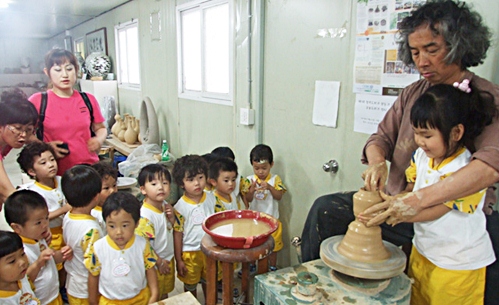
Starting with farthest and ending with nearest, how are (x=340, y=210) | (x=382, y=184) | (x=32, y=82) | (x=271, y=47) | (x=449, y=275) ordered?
(x=32, y=82)
(x=271, y=47)
(x=340, y=210)
(x=382, y=184)
(x=449, y=275)

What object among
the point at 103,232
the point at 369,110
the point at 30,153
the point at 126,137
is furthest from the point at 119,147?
the point at 369,110

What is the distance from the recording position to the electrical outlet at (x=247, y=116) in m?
2.98

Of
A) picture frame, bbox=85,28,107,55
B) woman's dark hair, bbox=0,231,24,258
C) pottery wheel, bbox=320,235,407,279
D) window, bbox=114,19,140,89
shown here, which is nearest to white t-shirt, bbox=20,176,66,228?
woman's dark hair, bbox=0,231,24,258

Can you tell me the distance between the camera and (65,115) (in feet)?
7.86

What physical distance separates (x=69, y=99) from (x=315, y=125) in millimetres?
1666

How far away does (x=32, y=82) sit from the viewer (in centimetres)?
995

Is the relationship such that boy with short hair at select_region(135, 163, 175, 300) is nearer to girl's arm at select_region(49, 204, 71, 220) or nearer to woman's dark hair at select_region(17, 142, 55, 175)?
girl's arm at select_region(49, 204, 71, 220)

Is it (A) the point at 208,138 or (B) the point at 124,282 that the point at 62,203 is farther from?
(A) the point at 208,138

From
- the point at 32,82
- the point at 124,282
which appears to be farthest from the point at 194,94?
the point at 32,82

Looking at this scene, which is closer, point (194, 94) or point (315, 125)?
point (315, 125)

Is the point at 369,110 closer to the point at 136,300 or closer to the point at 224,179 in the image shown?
the point at 224,179

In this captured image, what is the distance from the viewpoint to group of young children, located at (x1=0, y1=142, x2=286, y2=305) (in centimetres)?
177

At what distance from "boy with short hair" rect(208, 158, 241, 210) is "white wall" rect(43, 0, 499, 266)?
0.51 m

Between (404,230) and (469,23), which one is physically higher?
(469,23)
